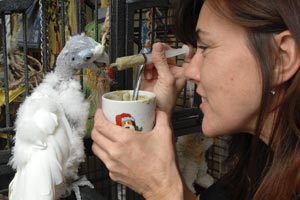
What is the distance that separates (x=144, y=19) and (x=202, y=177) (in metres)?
0.58

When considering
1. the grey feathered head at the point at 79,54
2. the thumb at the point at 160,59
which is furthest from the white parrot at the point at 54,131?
the thumb at the point at 160,59

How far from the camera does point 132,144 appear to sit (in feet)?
1.83

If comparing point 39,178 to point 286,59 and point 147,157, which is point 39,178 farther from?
point 286,59

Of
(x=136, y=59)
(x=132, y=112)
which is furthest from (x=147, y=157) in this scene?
(x=136, y=59)

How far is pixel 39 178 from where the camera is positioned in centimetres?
54

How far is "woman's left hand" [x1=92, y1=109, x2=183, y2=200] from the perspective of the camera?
566mm

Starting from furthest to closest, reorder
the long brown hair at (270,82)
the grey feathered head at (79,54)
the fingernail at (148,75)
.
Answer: the fingernail at (148,75)
the grey feathered head at (79,54)
the long brown hair at (270,82)

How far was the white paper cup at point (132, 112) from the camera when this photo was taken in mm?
529

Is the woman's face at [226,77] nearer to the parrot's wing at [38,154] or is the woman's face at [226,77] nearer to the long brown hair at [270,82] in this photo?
the long brown hair at [270,82]

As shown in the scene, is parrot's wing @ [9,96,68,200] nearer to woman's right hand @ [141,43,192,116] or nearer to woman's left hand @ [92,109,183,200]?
woman's left hand @ [92,109,183,200]

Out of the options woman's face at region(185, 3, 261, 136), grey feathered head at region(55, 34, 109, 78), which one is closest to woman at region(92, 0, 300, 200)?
woman's face at region(185, 3, 261, 136)

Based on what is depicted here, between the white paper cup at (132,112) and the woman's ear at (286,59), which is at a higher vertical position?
the woman's ear at (286,59)

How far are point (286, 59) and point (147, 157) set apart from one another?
0.89ft

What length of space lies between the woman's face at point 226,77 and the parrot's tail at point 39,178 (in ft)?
0.90
